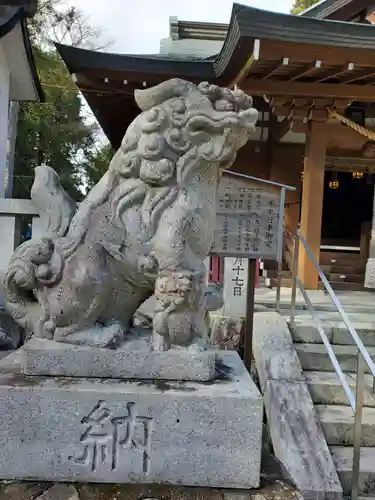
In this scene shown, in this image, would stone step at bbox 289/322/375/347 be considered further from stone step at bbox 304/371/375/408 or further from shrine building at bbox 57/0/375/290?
shrine building at bbox 57/0/375/290

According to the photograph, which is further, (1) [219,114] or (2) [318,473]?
(2) [318,473]

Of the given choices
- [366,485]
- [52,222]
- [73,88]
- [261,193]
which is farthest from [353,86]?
[73,88]

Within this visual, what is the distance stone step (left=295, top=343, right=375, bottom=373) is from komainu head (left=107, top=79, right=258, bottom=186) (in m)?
2.68

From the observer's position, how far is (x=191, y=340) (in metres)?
2.04

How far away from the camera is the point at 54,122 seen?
17.8m

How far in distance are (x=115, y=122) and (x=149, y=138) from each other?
29.9 feet

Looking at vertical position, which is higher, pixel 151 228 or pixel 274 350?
pixel 151 228

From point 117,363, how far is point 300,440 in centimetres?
178

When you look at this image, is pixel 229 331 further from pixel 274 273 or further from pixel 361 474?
pixel 274 273

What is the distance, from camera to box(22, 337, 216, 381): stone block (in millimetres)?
1995

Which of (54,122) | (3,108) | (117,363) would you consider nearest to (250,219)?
(117,363)

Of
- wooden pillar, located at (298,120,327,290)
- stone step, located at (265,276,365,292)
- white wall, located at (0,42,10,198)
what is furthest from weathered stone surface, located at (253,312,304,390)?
white wall, located at (0,42,10,198)

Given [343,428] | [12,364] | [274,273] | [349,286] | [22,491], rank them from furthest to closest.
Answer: [349,286] < [274,273] < [343,428] < [12,364] < [22,491]

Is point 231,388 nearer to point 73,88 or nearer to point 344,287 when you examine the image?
point 344,287
